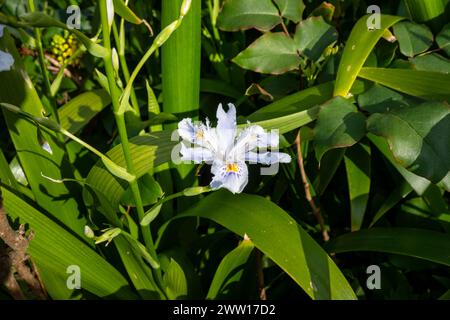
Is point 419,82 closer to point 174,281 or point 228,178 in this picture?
point 228,178

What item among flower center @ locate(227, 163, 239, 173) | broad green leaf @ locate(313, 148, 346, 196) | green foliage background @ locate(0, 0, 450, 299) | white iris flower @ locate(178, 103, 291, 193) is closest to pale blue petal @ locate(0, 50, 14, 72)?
green foliage background @ locate(0, 0, 450, 299)

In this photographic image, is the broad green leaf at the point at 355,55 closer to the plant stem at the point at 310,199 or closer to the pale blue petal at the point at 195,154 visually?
the plant stem at the point at 310,199

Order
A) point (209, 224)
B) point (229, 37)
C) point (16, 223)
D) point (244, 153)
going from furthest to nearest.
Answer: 1. point (229, 37)
2. point (209, 224)
3. point (16, 223)
4. point (244, 153)

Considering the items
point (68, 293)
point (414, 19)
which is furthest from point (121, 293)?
point (414, 19)

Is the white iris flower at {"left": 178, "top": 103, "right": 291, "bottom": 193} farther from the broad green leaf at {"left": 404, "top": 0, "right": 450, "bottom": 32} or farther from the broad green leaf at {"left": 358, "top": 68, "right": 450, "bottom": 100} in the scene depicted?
the broad green leaf at {"left": 404, "top": 0, "right": 450, "bottom": 32}

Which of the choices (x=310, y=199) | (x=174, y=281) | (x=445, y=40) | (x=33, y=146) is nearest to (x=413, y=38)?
(x=445, y=40)

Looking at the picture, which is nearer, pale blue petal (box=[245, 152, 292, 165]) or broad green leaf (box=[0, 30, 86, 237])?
pale blue petal (box=[245, 152, 292, 165])

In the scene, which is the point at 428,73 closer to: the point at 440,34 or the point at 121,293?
the point at 440,34
